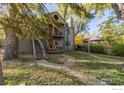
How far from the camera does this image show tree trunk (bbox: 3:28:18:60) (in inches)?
85.6

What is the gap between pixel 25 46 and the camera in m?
2.37

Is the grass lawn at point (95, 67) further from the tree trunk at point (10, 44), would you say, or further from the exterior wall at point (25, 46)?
the tree trunk at point (10, 44)

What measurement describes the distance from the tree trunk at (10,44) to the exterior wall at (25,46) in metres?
0.05

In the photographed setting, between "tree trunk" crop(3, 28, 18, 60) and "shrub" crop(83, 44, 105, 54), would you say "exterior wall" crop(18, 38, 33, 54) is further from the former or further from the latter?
"shrub" crop(83, 44, 105, 54)

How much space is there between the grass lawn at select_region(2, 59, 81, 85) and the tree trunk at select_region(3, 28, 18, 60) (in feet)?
0.27

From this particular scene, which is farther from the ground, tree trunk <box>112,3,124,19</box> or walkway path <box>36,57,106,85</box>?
tree trunk <box>112,3,124,19</box>

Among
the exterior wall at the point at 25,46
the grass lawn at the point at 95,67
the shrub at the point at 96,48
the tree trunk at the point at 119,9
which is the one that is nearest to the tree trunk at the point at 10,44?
the exterior wall at the point at 25,46

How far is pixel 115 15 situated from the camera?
7.53ft

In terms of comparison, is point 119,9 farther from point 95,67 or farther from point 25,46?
point 25,46

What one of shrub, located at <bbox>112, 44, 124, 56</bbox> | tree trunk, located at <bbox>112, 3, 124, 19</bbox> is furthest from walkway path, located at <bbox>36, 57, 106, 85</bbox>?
tree trunk, located at <bbox>112, 3, 124, 19</bbox>

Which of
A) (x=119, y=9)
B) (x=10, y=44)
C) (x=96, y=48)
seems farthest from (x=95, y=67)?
(x=10, y=44)

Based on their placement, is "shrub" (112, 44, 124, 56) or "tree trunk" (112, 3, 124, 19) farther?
"shrub" (112, 44, 124, 56)

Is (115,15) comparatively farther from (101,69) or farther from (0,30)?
(0,30)
